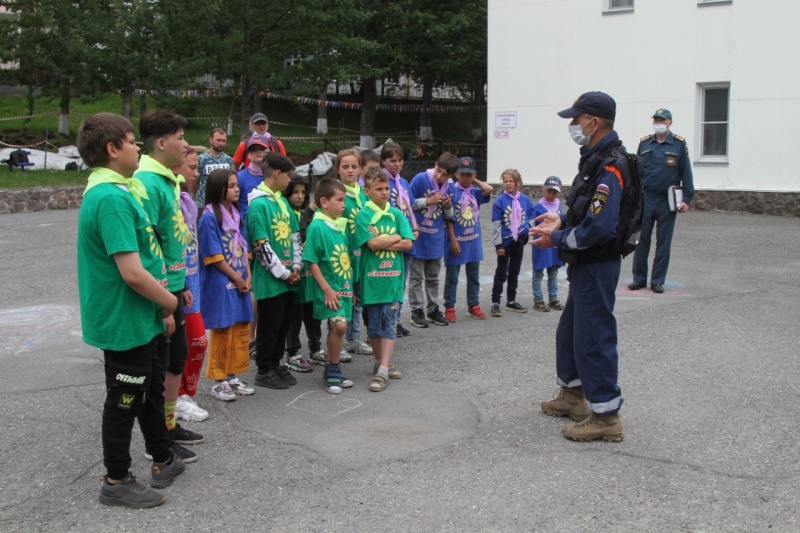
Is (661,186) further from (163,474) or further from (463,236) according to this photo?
(163,474)

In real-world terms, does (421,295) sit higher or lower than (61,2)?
lower

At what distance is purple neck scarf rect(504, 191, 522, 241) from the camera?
8.55 metres

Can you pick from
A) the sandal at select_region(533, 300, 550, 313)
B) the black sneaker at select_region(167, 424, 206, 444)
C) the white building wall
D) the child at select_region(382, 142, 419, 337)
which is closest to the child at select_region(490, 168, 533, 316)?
the sandal at select_region(533, 300, 550, 313)

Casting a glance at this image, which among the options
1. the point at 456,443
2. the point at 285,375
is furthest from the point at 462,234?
the point at 456,443

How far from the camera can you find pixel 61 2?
80.5ft

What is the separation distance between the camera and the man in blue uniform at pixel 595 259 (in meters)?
4.83

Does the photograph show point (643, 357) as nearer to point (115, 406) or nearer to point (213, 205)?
point (213, 205)

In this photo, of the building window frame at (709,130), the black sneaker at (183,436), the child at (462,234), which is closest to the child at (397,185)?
the child at (462,234)

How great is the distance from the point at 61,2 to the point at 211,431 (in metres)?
23.2

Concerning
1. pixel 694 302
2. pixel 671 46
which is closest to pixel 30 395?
pixel 694 302

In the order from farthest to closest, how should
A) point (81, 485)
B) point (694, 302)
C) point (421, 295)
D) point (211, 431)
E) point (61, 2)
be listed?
1. point (61, 2)
2. point (694, 302)
3. point (421, 295)
4. point (211, 431)
5. point (81, 485)

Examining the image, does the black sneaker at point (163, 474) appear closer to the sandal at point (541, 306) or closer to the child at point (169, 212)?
the child at point (169, 212)

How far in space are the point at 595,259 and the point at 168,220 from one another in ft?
8.15

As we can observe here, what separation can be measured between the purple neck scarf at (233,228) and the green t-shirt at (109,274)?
1.60 metres
